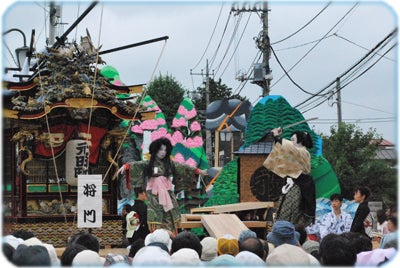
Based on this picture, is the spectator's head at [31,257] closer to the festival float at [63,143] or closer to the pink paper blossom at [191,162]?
the festival float at [63,143]

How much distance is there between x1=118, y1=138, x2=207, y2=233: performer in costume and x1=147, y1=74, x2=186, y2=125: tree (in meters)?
25.5

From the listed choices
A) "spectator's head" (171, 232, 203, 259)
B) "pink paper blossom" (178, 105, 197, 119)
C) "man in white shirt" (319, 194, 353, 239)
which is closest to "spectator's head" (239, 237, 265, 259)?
"spectator's head" (171, 232, 203, 259)

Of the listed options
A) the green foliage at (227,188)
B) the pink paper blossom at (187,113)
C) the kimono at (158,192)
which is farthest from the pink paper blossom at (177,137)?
the kimono at (158,192)

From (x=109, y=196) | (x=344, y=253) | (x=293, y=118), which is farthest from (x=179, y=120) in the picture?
(x=344, y=253)

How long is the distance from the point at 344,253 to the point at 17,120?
7.54 meters

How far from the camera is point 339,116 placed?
27641 mm

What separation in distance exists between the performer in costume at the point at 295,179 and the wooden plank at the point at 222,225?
99cm

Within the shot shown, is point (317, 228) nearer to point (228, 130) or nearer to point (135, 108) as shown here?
point (135, 108)

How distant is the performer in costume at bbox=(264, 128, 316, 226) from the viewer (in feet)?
33.6

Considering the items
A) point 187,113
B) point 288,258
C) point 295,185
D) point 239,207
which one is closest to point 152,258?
point 288,258

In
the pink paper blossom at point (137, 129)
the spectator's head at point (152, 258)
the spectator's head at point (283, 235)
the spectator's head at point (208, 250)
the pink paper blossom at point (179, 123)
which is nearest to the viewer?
the spectator's head at point (152, 258)

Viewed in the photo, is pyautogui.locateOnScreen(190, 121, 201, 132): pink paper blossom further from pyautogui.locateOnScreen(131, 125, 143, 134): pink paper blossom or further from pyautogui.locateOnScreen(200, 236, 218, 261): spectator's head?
pyautogui.locateOnScreen(200, 236, 218, 261): spectator's head

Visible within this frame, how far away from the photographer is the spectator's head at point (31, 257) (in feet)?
14.1

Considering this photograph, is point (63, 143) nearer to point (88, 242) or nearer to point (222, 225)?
point (222, 225)
